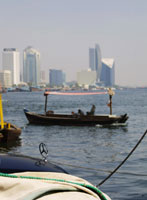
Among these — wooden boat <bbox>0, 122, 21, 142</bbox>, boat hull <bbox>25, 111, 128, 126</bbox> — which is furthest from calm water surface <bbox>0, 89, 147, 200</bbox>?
boat hull <bbox>25, 111, 128, 126</bbox>

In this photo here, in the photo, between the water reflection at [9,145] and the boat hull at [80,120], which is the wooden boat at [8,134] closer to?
the water reflection at [9,145]

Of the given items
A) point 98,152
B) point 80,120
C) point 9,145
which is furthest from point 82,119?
point 98,152

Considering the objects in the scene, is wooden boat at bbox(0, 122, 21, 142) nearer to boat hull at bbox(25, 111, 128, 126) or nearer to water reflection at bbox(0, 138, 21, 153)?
water reflection at bbox(0, 138, 21, 153)

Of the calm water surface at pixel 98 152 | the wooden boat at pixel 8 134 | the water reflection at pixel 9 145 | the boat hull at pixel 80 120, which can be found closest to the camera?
the calm water surface at pixel 98 152

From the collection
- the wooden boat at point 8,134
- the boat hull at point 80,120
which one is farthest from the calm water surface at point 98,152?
the boat hull at point 80,120

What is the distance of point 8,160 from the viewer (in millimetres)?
5262

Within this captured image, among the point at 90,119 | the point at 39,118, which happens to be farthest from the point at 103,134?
the point at 39,118

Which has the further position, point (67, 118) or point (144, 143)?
point (67, 118)

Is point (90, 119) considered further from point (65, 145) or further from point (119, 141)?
point (65, 145)

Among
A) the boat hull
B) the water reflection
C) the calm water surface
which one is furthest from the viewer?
the boat hull

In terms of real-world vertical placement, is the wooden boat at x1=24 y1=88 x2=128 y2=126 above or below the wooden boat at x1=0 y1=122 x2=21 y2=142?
below

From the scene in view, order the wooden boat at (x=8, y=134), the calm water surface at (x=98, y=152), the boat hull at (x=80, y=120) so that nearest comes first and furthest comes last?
the calm water surface at (x=98, y=152) → the wooden boat at (x=8, y=134) → the boat hull at (x=80, y=120)

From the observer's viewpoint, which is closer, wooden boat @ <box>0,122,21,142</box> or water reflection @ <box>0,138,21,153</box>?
water reflection @ <box>0,138,21,153</box>

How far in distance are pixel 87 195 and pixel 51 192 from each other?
0.40 m
